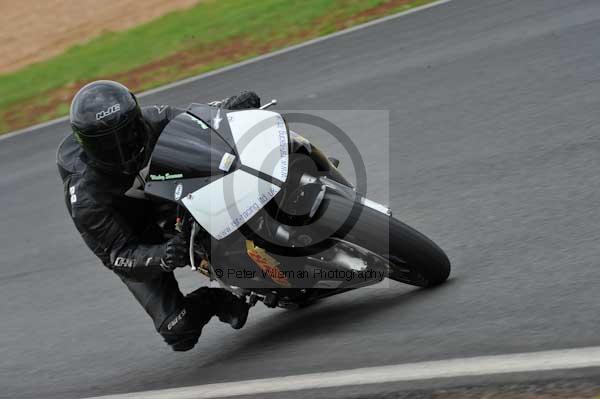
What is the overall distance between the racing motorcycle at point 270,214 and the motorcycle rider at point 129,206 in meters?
0.21

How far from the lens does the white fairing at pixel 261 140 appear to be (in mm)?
4332

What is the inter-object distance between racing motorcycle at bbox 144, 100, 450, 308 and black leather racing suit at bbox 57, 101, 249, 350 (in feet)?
1.03

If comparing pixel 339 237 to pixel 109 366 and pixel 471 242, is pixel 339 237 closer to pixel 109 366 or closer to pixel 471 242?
pixel 471 242

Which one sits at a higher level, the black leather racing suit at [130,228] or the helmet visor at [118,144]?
the helmet visor at [118,144]

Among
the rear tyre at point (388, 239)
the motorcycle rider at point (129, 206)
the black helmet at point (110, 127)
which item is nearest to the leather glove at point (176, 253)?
the motorcycle rider at point (129, 206)

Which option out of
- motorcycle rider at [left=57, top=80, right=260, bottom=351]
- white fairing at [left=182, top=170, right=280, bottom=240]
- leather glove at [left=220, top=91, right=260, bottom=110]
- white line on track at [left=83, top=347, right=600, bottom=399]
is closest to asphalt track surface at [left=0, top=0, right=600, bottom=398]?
white line on track at [left=83, top=347, right=600, bottom=399]

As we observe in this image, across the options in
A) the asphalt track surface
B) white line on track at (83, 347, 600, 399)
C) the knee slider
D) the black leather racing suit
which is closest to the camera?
white line on track at (83, 347, 600, 399)

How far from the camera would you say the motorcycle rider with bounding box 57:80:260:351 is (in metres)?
4.56

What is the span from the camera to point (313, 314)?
5598 mm

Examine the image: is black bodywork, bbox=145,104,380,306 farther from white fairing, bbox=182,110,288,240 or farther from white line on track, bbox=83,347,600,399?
white line on track, bbox=83,347,600,399

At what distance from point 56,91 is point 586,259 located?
888cm

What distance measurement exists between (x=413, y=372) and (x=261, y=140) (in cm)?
131

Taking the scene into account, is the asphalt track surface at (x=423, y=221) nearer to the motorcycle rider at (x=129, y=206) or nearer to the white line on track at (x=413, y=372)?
the white line on track at (x=413, y=372)

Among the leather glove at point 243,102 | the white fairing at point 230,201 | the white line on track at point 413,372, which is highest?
the leather glove at point 243,102
